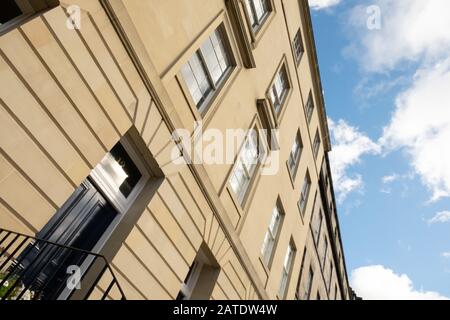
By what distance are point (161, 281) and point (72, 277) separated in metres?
1.97

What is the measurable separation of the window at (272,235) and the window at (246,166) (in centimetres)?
289

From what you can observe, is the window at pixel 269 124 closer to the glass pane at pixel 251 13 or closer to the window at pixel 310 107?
the glass pane at pixel 251 13

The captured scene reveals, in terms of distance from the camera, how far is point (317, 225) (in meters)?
23.9

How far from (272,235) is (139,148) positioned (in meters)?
8.67

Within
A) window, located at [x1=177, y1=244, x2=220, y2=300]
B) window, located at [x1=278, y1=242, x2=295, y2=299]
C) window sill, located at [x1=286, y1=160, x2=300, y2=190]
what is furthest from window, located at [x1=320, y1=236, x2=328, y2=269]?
window, located at [x1=177, y1=244, x2=220, y2=300]

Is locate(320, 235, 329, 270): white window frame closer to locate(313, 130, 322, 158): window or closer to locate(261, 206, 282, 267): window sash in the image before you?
locate(313, 130, 322, 158): window

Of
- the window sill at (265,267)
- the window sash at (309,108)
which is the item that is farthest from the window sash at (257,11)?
the window sill at (265,267)

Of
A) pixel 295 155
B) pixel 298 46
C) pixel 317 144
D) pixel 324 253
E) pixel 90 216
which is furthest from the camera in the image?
pixel 324 253

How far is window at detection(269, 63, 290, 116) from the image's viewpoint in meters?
14.7

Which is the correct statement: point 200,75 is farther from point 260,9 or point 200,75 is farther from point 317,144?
point 317,144

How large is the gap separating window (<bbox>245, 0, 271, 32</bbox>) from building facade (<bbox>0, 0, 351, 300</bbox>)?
0.11 metres

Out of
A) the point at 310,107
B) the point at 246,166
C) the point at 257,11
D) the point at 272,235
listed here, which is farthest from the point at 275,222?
the point at 310,107
